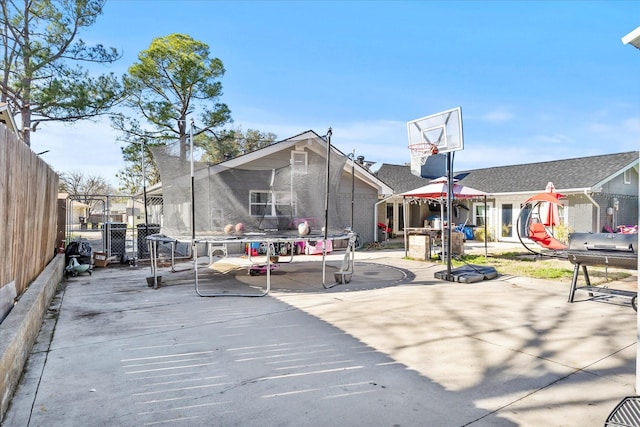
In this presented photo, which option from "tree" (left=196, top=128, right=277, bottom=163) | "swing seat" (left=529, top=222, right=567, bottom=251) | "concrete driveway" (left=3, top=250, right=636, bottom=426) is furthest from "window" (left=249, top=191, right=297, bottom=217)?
"swing seat" (left=529, top=222, right=567, bottom=251)

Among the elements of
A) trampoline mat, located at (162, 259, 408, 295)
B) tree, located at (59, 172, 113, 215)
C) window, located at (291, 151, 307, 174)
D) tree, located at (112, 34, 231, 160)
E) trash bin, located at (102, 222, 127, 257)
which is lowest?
trampoline mat, located at (162, 259, 408, 295)

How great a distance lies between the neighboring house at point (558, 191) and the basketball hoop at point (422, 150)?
573 cm

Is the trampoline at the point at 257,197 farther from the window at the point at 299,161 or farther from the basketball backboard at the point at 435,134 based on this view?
the basketball backboard at the point at 435,134

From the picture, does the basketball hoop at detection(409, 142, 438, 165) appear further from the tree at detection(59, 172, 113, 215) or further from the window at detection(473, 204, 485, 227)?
the tree at detection(59, 172, 113, 215)

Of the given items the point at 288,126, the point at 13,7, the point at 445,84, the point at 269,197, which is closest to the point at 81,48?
the point at 13,7

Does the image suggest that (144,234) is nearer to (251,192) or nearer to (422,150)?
(251,192)

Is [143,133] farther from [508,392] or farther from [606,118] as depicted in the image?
[606,118]

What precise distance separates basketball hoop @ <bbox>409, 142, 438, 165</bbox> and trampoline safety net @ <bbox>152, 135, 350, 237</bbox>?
2105 mm

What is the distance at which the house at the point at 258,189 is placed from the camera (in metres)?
5.97

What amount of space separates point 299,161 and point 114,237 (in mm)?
5596

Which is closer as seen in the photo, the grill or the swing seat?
the grill

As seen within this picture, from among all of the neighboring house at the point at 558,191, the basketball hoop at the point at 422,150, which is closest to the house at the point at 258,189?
the basketball hoop at the point at 422,150

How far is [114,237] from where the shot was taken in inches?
360

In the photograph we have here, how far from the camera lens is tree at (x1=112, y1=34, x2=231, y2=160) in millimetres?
16656
